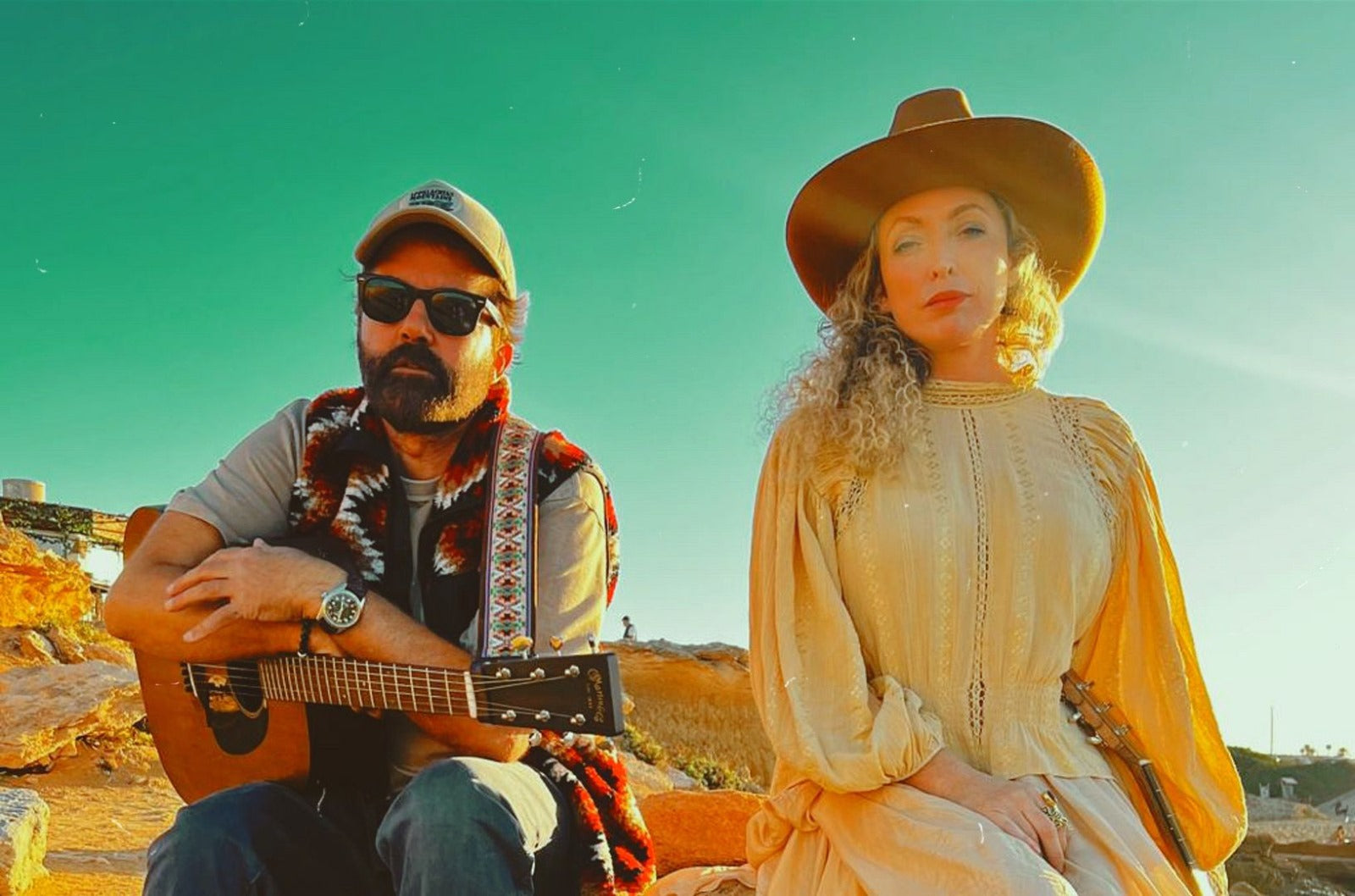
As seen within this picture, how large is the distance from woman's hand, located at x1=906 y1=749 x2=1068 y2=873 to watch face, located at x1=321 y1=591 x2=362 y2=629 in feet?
4.70

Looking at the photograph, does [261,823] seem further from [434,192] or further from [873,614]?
[434,192]

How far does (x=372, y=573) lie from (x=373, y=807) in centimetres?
62

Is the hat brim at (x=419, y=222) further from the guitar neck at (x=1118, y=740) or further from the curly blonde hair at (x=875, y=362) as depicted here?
the guitar neck at (x=1118, y=740)

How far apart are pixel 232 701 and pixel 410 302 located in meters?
1.24

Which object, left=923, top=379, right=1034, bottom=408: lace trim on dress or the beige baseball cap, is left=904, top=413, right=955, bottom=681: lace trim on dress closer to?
left=923, top=379, right=1034, bottom=408: lace trim on dress

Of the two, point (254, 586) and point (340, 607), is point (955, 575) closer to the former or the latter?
point (340, 607)

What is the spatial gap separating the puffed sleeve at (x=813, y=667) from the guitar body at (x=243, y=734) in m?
1.06

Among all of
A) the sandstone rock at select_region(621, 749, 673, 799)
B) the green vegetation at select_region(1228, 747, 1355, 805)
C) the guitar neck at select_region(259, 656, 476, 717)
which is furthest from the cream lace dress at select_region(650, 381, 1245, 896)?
the green vegetation at select_region(1228, 747, 1355, 805)

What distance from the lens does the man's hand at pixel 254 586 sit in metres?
2.82

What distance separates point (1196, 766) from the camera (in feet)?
9.24

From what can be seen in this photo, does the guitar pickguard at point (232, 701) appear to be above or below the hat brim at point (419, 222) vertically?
below

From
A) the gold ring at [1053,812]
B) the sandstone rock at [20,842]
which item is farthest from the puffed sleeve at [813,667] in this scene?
the sandstone rock at [20,842]

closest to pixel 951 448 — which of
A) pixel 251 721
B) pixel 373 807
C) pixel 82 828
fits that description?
pixel 373 807

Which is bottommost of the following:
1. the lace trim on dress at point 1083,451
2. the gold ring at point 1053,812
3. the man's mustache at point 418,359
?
the gold ring at point 1053,812
